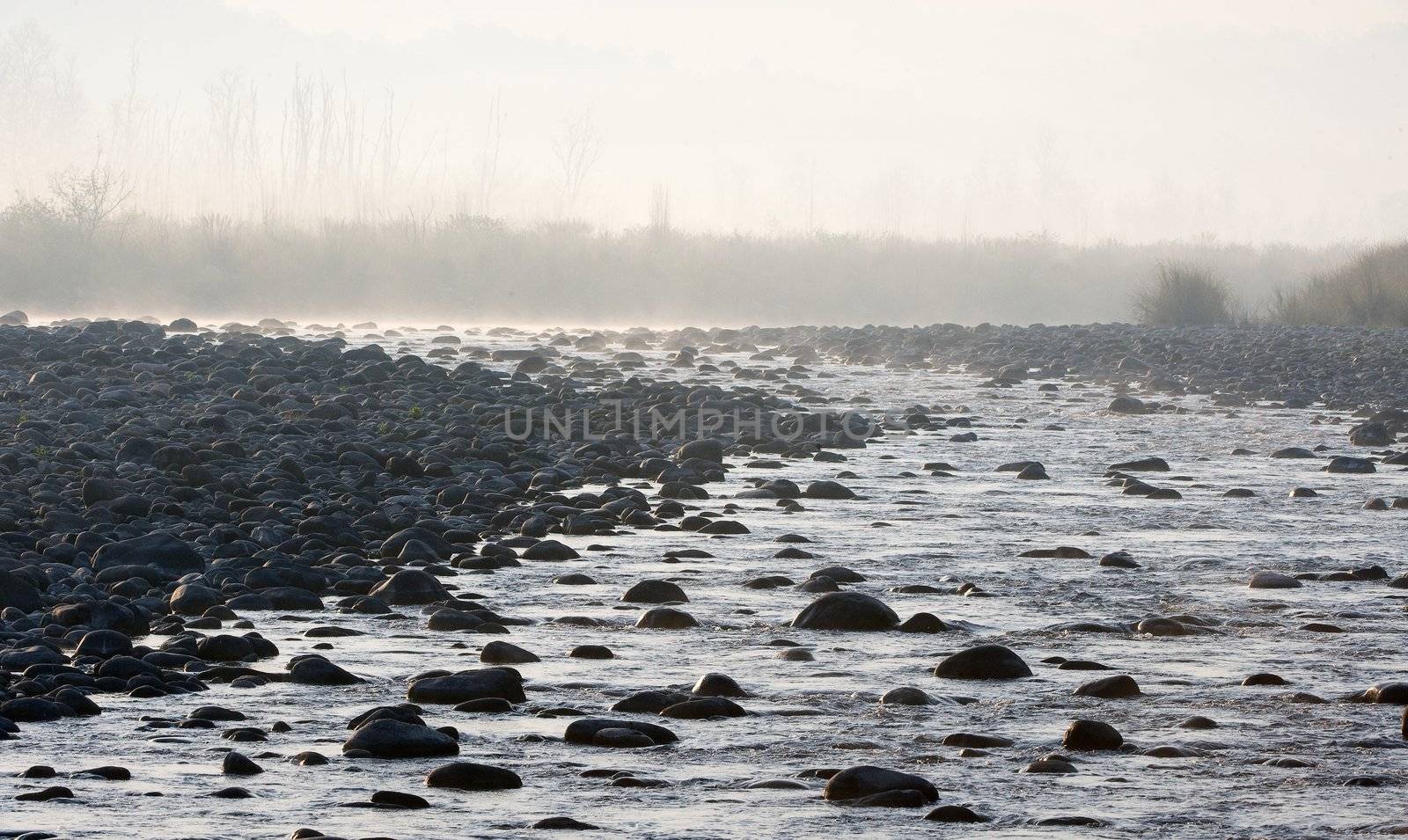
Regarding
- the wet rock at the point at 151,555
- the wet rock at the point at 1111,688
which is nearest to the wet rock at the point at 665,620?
the wet rock at the point at 1111,688

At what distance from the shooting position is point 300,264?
3847cm

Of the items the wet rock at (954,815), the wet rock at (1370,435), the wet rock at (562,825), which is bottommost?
the wet rock at (562,825)

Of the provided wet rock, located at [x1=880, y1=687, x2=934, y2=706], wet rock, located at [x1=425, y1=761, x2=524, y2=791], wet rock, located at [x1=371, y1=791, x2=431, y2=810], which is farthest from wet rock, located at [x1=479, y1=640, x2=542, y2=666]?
wet rock, located at [x1=371, y1=791, x2=431, y2=810]

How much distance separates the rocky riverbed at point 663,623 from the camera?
4.18 m

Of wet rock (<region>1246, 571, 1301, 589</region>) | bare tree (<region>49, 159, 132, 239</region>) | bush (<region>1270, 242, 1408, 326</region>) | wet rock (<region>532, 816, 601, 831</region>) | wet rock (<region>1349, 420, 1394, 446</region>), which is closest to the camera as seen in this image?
wet rock (<region>532, 816, 601, 831</region>)

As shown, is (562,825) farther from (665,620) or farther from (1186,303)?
(1186,303)

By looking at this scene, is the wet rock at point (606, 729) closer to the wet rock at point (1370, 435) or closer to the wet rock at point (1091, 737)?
the wet rock at point (1091, 737)

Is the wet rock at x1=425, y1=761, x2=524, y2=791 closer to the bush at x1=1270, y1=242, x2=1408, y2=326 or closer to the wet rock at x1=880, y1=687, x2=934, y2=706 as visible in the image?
the wet rock at x1=880, y1=687, x2=934, y2=706

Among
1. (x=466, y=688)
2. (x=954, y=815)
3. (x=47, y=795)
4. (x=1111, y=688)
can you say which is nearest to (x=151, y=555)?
(x=466, y=688)

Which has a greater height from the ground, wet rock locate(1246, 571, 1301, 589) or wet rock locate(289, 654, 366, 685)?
wet rock locate(1246, 571, 1301, 589)

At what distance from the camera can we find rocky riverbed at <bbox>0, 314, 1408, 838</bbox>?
4180 millimetres

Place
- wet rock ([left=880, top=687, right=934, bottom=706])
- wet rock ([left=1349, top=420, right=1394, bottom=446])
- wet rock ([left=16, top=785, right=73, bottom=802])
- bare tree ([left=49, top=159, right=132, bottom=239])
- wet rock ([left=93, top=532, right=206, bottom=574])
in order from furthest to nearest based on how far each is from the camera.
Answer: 1. bare tree ([left=49, top=159, right=132, bottom=239])
2. wet rock ([left=1349, top=420, right=1394, bottom=446])
3. wet rock ([left=93, top=532, right=206, bottom=574])
4. wet rock ([left=880, top=687, right=934, bottom=706])
5. wet rock ([left=16, top=785, right=73, bottom=802])

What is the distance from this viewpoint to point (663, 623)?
671cm

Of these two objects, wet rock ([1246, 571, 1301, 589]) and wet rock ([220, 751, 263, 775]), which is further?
wet rock ([1246, 571, 1301, 589])
